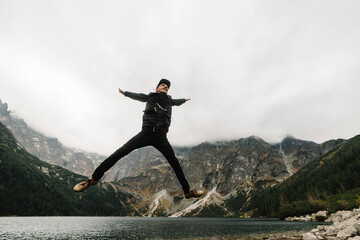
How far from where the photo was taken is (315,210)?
135 metres

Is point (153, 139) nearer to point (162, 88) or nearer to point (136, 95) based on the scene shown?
point (136, 95)

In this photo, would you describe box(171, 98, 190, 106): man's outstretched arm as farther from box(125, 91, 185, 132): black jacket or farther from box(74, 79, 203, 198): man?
box(74, 79, 203, 198): man

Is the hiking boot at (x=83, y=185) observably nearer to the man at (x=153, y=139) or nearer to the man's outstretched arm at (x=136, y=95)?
the man at (x=153, y=139)

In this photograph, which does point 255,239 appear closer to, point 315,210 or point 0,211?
point 315,210

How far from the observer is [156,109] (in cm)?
681

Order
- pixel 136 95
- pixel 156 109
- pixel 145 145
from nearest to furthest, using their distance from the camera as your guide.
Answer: pixel 145 145 → pixel 156 109 → pixel 136 95

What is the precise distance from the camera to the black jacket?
6629 millimetres

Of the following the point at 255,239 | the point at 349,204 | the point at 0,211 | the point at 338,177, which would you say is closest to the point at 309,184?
the point at 338,177

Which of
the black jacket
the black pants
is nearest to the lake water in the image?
the black pants

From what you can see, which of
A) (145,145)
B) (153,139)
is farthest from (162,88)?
(145,145)

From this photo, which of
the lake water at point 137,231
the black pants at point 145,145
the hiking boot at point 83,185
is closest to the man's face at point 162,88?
the black pants at point 145,145

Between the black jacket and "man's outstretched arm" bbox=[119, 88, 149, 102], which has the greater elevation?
"man's outstretched arm" bbox=[119, 88, 149, 102]

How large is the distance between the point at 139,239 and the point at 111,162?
5711 centimetres

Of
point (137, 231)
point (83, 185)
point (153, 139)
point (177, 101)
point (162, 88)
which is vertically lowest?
point (137, 231)
